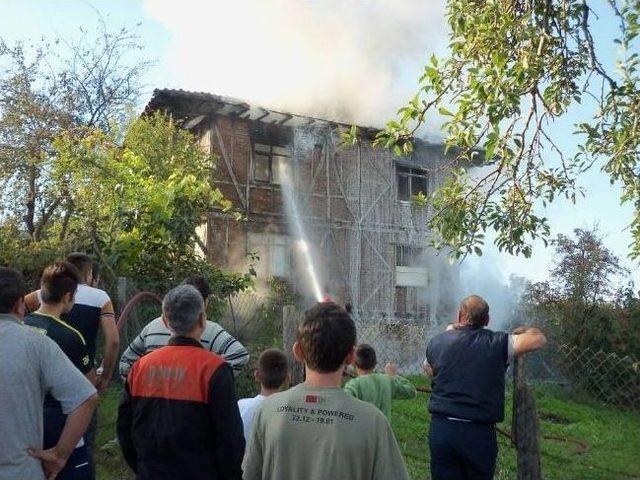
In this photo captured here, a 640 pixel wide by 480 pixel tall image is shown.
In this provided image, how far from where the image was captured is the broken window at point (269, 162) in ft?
68.9

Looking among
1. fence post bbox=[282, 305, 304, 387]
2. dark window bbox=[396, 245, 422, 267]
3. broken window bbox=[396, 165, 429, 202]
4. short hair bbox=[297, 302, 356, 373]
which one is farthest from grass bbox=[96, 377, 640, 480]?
broken window bbox=[396, 165, 429, 202]

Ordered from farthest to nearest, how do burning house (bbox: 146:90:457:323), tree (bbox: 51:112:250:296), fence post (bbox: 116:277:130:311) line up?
burning house (bbox: 146:90:457:323)
tree (bbox: 51:112:250:296)
fence post (bbox: 116:277:130:311)

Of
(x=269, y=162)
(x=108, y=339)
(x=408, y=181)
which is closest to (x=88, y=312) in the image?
(x=108, y=339)

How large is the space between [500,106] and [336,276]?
15235mm

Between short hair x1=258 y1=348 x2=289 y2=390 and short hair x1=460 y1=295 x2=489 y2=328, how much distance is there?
1673 millimetres

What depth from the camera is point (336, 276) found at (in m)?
21.4

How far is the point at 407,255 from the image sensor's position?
74.8ft

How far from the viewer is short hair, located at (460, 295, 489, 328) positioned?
5051mm

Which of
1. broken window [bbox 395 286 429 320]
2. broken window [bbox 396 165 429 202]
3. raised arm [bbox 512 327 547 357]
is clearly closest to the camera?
raised arm [bbox 512 327 547 357]

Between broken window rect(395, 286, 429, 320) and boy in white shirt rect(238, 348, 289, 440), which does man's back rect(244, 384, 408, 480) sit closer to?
boy in white shirt rect(238, 348, 289, 440)

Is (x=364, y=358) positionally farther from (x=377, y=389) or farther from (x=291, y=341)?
(x=291, y=341)

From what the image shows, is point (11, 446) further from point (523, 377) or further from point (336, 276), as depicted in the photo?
point (336, 276)

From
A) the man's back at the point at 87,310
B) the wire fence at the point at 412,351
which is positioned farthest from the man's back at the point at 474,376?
the wire fence at the point at 412,351

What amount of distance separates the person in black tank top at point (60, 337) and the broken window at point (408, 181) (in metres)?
19.3
